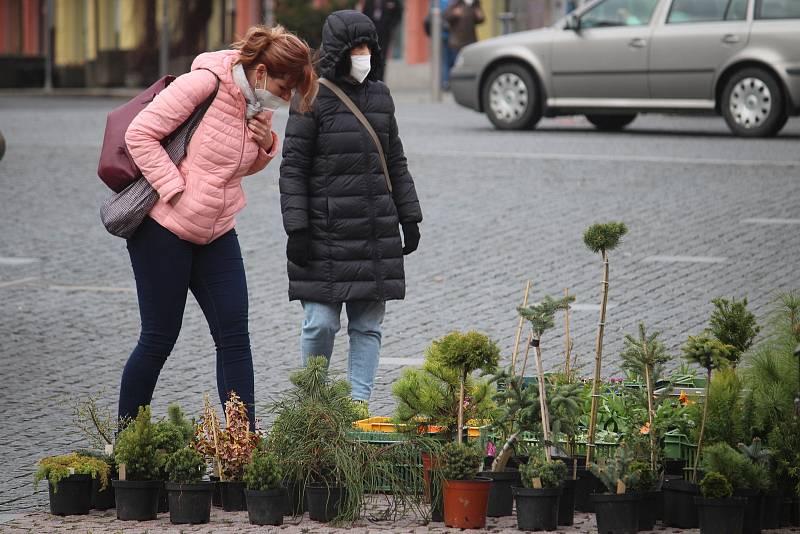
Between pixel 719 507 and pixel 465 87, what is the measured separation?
15.8 metres

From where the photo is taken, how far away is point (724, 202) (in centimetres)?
1355

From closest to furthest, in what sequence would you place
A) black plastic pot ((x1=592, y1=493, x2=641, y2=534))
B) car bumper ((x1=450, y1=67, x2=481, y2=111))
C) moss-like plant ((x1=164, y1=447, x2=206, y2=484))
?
1. black plastic pot ((x1=592, y1=493, x2=641, y2=534))
2. moss-like plant ((x1=164, y1=447, x2=206, y2=484))
3. car bumper ((x1=450, y1=67, x2=481, y2=111))

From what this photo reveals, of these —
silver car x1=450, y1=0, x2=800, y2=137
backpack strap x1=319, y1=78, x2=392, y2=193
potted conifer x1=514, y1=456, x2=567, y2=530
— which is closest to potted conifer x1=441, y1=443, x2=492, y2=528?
potted conifer x1=514, y1=456, x2=567, y2=530

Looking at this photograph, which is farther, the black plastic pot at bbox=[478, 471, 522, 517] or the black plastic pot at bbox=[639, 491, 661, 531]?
the black plastic pot at bbox=[478, 471, 522, 517]

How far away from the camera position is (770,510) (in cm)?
494

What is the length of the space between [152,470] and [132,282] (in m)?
5.55

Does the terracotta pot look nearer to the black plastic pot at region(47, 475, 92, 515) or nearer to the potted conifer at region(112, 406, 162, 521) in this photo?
the potted conifer at region(112, 406, 162, 521)

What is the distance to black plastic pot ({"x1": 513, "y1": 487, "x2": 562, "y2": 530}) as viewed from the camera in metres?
4.93

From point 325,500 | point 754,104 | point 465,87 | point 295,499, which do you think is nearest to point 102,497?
point 295,499

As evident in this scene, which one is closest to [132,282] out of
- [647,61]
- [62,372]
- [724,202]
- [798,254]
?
[62,372]

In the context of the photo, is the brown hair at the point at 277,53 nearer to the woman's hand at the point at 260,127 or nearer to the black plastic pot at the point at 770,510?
the woman's hand at the point at 260,127

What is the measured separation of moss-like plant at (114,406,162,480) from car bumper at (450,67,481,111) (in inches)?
599

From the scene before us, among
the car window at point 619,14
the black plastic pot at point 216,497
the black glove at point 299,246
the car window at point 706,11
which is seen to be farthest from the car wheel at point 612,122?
the black plastic pot at point 216,497

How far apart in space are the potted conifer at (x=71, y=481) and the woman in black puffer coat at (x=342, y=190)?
50.3 inches
